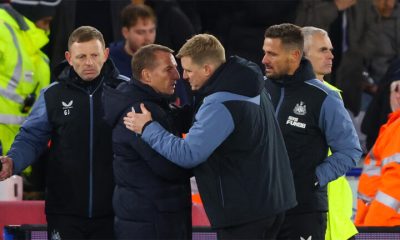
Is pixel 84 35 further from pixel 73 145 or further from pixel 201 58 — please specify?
pixel 201 58

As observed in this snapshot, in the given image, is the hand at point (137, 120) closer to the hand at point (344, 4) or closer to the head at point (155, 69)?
the head at point (155, 69)

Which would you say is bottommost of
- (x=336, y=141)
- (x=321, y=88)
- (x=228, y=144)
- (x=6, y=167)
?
(x=6, y=167)

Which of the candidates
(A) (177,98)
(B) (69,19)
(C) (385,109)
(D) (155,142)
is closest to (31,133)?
(D) (155,142)

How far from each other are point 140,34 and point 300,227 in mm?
3516

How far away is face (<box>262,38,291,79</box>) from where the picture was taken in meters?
7.75

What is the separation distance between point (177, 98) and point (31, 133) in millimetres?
2675

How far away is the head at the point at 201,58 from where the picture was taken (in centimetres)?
703

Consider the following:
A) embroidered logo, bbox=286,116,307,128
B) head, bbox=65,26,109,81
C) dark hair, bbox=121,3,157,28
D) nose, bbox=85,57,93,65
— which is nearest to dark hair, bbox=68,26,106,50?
head, bbox=65,26,109,81

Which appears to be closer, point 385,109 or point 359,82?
point 385,109

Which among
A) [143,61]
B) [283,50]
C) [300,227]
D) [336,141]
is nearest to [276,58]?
[283,50]

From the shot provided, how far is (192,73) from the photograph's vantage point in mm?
7070

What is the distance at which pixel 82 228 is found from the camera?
773 centimetres

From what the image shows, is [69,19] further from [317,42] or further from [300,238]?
[300,238]

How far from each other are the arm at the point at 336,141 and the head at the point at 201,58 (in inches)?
38.8
